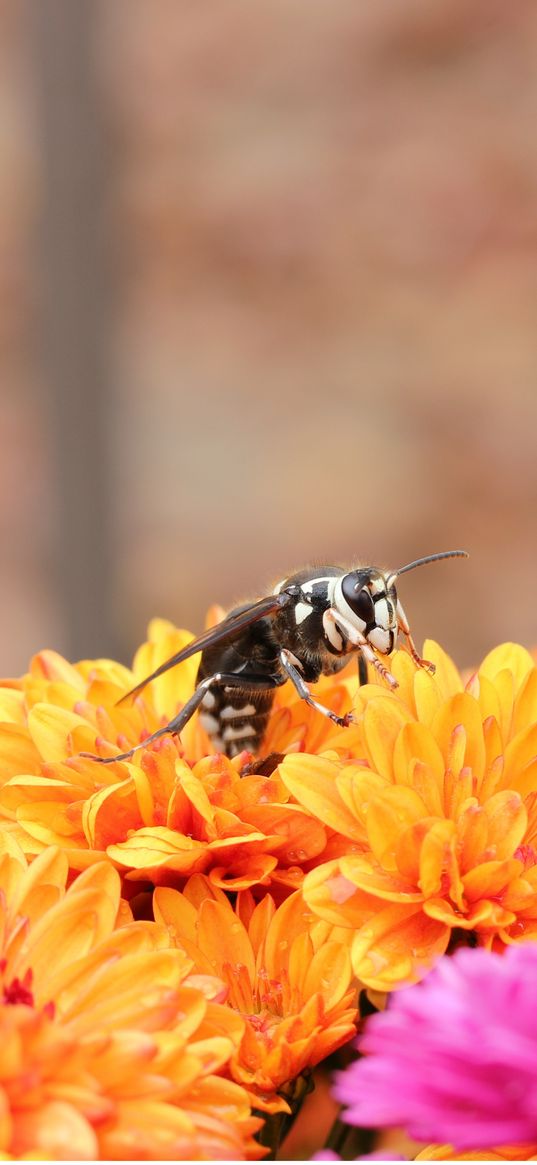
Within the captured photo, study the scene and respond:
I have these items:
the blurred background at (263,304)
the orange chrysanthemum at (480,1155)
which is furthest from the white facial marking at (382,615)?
the blurred background at (263,304)

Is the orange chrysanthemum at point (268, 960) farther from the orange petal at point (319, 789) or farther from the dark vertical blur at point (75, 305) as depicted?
the dark vertical blur at point (75, 305)

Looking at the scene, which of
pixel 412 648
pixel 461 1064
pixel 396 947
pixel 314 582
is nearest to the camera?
pixel 461 1064

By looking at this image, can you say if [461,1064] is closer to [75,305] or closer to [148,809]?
[148,809]

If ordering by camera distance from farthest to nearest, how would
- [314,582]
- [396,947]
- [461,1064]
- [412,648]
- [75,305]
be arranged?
[75,305] → [314,582] → [412,648] → [396,947] → [461,1064]

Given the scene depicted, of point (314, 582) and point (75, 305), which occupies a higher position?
point (75, 305)

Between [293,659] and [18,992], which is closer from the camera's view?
[18,992]

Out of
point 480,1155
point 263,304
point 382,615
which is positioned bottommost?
point 480,1155

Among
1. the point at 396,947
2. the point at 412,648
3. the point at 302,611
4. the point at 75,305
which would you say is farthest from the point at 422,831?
the point at 75,305
